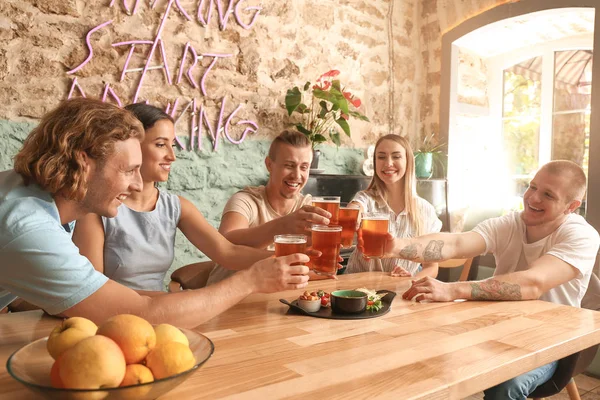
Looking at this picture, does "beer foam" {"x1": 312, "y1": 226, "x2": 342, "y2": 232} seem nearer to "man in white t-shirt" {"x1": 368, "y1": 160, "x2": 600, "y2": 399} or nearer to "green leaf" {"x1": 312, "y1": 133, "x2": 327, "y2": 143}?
"man in white t-shirt" {"x1": 368, "y1": 160, "x2": 600, "y2": 399}

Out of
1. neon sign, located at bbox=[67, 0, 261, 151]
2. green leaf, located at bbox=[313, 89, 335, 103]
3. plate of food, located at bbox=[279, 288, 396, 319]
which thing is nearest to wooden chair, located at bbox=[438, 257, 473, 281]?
plate of food, located at bbox=[279, 288, 396, 319]

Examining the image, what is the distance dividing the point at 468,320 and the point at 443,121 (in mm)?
3527

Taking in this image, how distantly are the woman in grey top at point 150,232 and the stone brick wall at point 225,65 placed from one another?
111 centimetres

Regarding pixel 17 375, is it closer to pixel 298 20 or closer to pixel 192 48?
pixel 192 48

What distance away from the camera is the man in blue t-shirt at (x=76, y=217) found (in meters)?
1.21

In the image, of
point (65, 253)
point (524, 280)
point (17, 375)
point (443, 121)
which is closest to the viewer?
point (17, 375)

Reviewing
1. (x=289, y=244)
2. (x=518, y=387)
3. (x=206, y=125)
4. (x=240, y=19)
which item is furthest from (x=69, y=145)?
(x=240, y=19)

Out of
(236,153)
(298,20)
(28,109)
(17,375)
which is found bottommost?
(17,375)

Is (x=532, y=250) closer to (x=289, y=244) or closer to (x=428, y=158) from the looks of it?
(x=289, y=244)

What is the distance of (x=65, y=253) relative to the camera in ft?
3.99

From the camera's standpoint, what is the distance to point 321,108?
4.16 m

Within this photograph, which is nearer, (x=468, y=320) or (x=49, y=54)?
(x=468, y=320)

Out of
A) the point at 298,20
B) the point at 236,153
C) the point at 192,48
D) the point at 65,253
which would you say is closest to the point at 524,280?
the point at 65,253

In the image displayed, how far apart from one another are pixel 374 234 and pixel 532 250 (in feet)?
2.92
